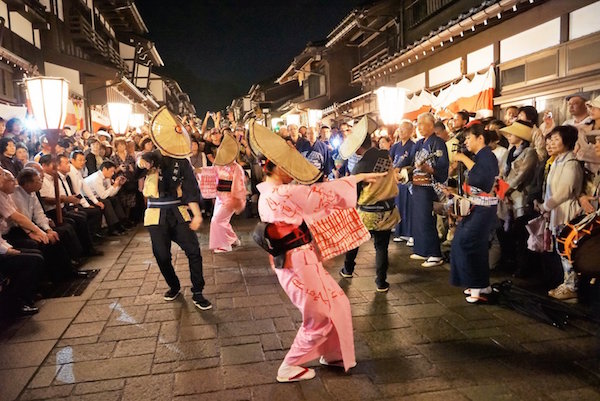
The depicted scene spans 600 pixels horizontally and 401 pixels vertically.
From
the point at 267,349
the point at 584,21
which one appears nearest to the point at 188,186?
the point at 267,349

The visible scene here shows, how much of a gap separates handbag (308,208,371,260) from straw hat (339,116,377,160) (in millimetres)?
1280

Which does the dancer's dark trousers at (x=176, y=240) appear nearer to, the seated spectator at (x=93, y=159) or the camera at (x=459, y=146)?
→ the camera at (x=459, y=146)

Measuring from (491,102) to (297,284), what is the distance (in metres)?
8.08

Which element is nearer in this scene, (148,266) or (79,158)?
(148,266)

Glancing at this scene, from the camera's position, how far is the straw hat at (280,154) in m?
3.55

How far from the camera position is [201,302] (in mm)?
5660

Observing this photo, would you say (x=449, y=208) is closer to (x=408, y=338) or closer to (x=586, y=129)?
(x=408, y=338)

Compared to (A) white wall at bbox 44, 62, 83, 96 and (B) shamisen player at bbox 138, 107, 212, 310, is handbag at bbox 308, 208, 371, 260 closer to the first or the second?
(B) shamisen player at bbox 138, 107, 212, 310

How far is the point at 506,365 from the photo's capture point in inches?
159

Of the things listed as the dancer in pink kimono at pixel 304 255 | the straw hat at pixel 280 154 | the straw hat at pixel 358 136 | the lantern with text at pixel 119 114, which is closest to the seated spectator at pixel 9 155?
the lantern with text at pixel 119 114

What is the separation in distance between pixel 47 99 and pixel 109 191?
10.9 ft

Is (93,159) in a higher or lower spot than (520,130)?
lower

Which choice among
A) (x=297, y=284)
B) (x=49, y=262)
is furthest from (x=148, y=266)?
(x=297, y=284)

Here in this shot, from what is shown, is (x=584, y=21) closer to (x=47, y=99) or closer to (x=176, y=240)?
(x=176, y=240)
